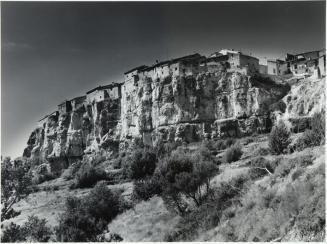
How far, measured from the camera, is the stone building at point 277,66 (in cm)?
5869

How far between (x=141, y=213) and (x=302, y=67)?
129 ft

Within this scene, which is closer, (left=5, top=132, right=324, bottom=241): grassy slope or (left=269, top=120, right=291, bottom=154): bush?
(left=5, top=132, right=324, bottom=241): grassy slope

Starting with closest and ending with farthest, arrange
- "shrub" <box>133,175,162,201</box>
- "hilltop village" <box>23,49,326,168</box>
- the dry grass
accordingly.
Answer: the dry grass < "shrub" <box>133,175,162,201</box> < "hilltop village" <box>23,49,326,168</box>

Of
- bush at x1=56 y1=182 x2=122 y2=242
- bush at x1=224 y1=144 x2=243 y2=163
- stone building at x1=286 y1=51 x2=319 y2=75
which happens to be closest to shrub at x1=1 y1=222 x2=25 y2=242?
bush at x1=56 y1=182 x2=122 y2=242

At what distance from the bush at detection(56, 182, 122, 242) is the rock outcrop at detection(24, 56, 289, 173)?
84.7ft

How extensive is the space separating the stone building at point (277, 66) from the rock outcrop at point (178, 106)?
170 inches

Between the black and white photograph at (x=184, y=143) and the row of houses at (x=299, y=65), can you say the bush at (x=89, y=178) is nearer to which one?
the black and white photograph at (x=184, y=143)

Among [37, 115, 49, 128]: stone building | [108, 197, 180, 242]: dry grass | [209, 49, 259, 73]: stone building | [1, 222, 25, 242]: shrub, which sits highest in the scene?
[209, 49, 259, 73]: stone building

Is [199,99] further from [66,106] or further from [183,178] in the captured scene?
[183,178]

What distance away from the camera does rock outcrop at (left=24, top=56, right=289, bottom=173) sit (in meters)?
53.7

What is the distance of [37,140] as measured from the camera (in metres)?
76.3

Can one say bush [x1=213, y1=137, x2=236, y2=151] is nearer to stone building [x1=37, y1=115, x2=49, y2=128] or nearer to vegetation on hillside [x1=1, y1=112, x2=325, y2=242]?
vegetation on hillside [x1=1, y1=112, x2=325, y2=242]

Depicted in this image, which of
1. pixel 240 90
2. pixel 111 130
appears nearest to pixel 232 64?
pixel 240 90

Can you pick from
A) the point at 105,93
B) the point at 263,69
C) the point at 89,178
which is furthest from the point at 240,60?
the point at 89,178
